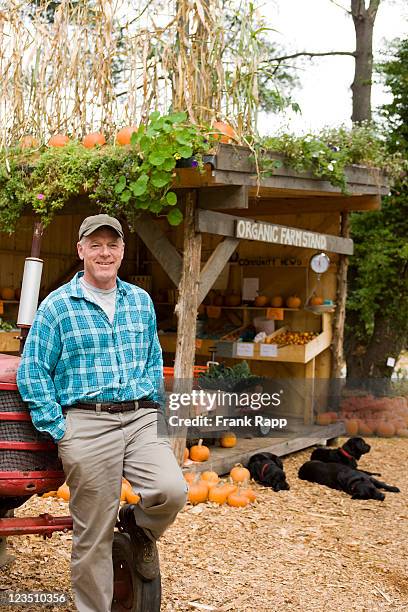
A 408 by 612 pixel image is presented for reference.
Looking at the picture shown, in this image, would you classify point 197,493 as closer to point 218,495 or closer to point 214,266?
point 218,495

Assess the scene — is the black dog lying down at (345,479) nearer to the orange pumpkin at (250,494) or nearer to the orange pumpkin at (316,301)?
the orange pumpkin at (250,494)

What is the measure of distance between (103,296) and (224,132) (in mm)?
3121

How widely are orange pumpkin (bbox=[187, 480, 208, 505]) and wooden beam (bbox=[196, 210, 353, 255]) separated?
7.11 feet

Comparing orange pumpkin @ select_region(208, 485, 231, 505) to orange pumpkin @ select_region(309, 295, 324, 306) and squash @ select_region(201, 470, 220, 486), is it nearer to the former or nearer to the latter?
squash @ select_region(201, 470, 220, 486)

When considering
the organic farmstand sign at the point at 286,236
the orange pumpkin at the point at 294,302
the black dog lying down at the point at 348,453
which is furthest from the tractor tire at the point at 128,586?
the orange pumpkin at the point at 294,302

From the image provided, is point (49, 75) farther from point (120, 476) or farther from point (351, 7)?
point (351, 7)

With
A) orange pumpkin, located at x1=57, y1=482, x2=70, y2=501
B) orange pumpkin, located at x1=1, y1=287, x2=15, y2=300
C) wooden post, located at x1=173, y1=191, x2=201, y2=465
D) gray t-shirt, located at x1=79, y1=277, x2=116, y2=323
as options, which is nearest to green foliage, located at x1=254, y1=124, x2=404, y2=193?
wooden post, located at x1=173, y1=191, x2=201, y2=465

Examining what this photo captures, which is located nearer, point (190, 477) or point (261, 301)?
point (190, 477)

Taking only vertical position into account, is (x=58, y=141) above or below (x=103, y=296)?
above

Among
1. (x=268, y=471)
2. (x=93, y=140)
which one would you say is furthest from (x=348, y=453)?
(x=93, y=140)

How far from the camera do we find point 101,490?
3025mm

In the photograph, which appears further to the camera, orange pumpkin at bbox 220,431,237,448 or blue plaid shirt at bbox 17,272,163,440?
orange pumpkin at bbox 220,431,237,448

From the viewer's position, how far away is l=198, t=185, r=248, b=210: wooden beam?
6359 millimetres

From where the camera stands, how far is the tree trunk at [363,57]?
13.0 metres
